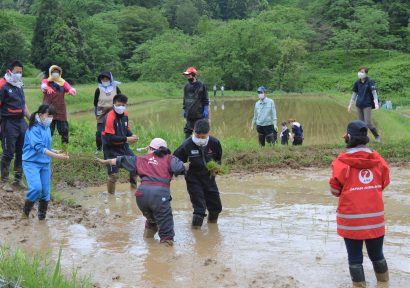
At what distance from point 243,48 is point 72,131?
56.0m

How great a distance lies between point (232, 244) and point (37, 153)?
2.90 m

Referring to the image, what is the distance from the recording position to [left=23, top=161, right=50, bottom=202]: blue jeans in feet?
24.2

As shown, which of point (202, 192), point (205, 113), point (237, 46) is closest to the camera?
point (202, 192)

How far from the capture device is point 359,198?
5.22 meters

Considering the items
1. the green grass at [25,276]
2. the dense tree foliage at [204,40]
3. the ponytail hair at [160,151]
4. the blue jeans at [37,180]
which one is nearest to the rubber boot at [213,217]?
the ponytail hair at [160,151]

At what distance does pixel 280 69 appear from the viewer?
6544 cm

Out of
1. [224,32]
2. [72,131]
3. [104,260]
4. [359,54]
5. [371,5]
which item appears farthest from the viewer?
[371,5]

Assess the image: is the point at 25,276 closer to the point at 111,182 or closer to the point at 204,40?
the point at 111,182

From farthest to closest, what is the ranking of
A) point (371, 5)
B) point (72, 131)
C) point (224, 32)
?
point (371, 5) < point (224, 32) < point (72, 131)

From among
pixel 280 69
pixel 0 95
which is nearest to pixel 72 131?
pixel 0 95

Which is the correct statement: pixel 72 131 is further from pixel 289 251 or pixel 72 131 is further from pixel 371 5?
pixel 371 5

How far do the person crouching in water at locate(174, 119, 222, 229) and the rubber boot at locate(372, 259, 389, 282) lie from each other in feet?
8.62

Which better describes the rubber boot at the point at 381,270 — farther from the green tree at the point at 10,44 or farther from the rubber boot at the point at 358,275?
the green tree at the point at 10,44

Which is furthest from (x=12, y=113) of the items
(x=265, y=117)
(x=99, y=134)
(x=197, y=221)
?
(x=265, y=117)
